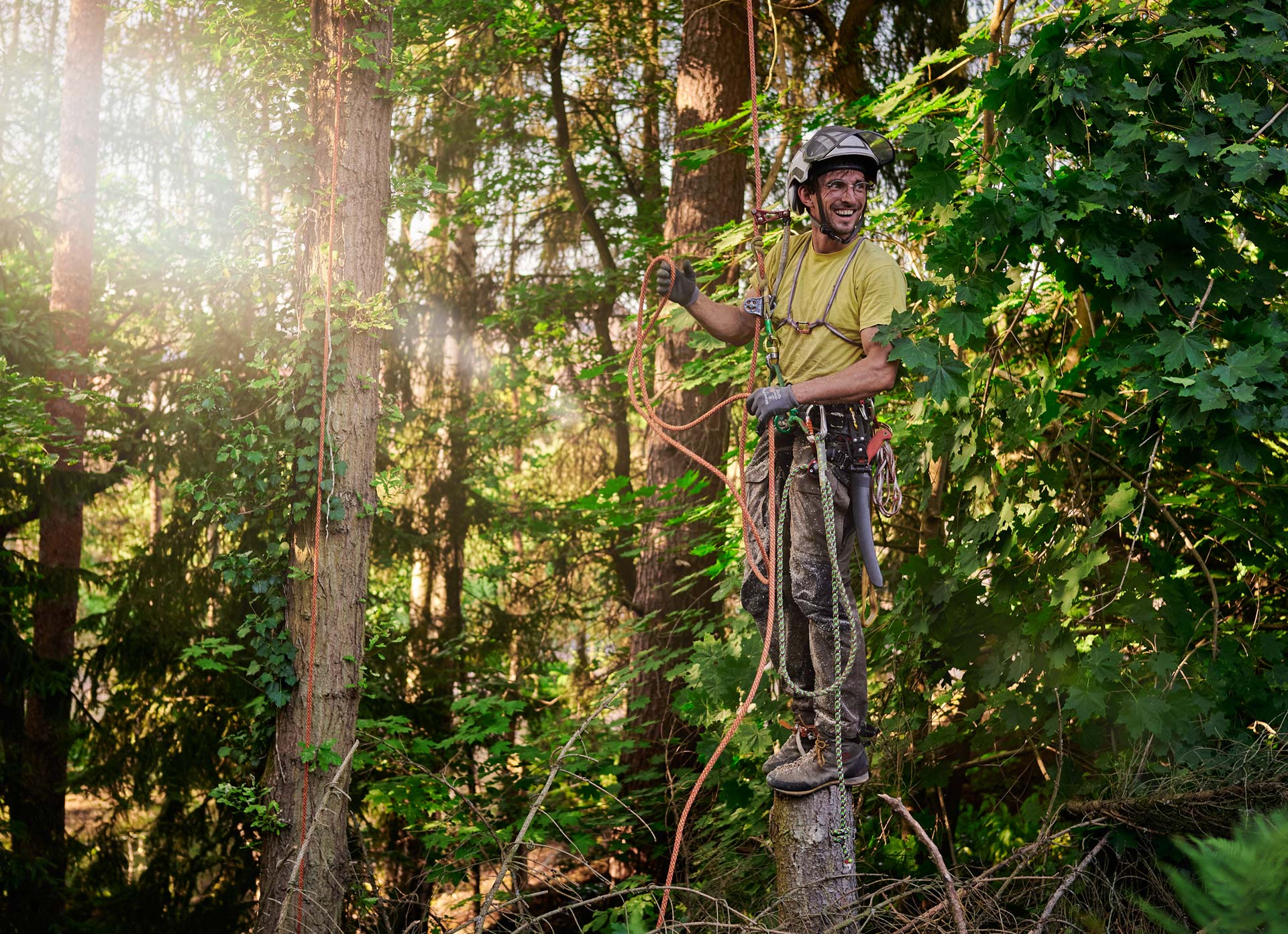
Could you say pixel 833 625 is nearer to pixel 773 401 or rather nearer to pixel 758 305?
pixel 773 401

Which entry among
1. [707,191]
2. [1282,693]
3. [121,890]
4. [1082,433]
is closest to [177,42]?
[707,191]

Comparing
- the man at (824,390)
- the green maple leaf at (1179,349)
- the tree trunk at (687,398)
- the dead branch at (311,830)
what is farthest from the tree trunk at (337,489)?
the green maple leaf at (1179,349)

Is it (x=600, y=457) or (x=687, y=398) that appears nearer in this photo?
(x=687, y=398)

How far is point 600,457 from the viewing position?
1216cm

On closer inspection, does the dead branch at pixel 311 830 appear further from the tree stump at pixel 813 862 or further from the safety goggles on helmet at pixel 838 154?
the safety goggles on helmet at pixel 838 154

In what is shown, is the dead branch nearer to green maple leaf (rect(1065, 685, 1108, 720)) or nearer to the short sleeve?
the short sleeve

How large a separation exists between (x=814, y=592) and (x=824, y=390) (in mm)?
670

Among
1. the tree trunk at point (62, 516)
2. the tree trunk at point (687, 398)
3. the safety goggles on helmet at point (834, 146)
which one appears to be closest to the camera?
the safety goggles on helmet at point (834, 146)

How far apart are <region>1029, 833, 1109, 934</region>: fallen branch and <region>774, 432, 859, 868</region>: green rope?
654mm

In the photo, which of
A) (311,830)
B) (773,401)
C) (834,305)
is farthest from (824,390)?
(311,830)

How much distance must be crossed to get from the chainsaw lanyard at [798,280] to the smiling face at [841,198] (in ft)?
0.24

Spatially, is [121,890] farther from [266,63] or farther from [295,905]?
[266,63]

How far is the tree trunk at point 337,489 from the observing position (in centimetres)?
478

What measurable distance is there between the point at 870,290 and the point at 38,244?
8493mm
